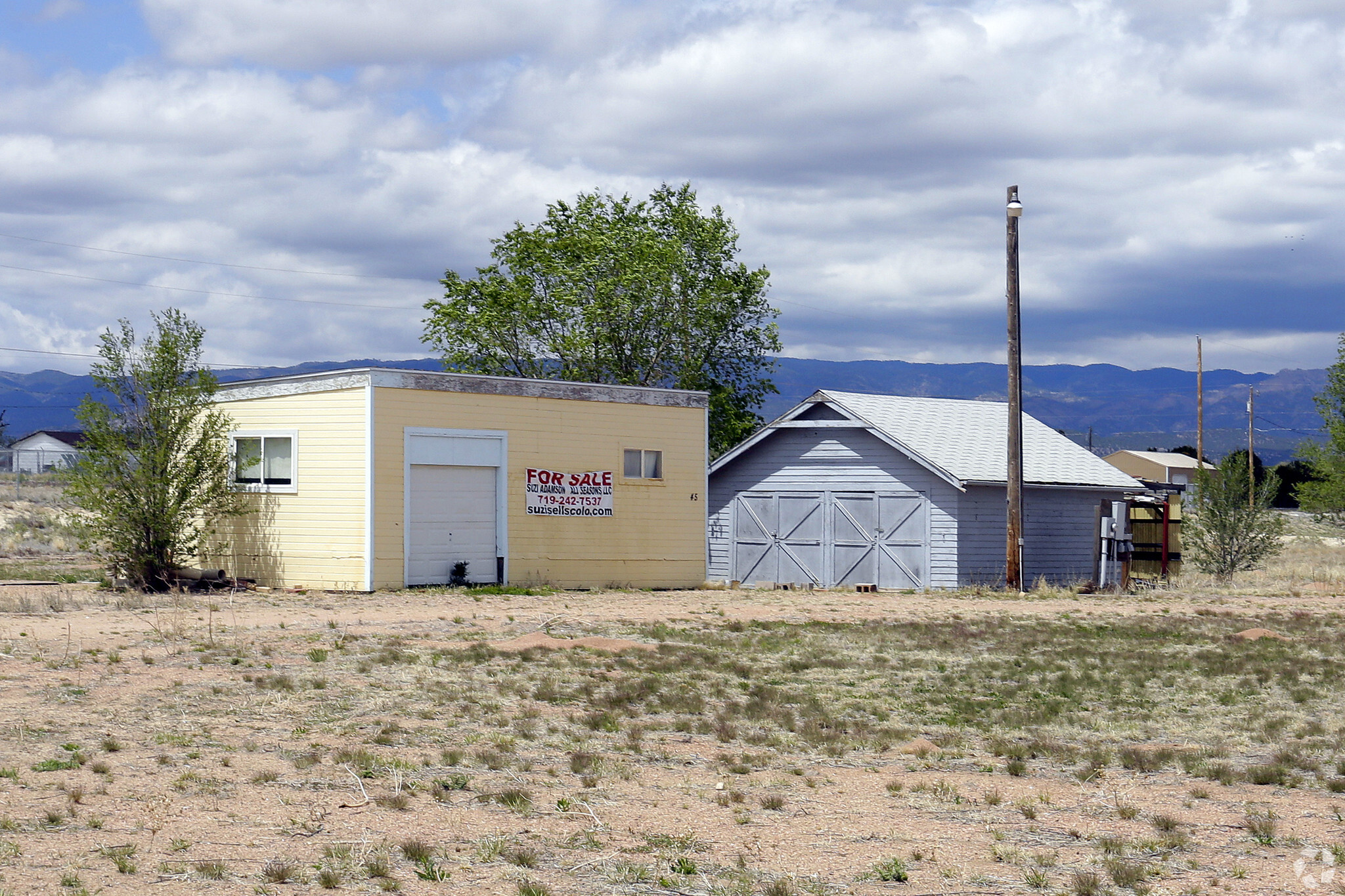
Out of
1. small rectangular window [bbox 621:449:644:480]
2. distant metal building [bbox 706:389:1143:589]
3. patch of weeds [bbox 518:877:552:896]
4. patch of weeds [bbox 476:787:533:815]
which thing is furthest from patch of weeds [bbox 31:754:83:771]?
distant metal building [bbox 706:389:1143:589]

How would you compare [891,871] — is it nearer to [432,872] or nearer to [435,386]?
[432,872]

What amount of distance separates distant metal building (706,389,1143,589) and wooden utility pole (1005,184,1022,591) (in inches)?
101

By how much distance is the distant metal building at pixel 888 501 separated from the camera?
29.3m

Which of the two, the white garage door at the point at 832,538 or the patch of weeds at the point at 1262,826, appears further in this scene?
the white garage door at the point at 832,538

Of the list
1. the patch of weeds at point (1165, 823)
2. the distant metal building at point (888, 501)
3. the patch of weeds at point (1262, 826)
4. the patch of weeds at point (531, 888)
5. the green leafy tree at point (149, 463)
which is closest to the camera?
the patch of weeds at point (531, 888)

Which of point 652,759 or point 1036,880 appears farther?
point 652,759

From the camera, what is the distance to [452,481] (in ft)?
77.0

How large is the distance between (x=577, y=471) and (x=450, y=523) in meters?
2.71

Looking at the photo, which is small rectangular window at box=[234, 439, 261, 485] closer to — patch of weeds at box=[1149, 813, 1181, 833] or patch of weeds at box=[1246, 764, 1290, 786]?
patch of weeds at box=[1246, 764, 1290, 786]

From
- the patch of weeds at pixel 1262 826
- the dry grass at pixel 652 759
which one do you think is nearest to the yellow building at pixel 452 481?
the dry grass at pixel 652 759

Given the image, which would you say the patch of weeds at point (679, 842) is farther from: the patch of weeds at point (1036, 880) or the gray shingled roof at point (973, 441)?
the gray shingled roof at point (973, 441)

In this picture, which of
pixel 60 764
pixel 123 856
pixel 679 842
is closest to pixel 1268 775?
pixel 679 842

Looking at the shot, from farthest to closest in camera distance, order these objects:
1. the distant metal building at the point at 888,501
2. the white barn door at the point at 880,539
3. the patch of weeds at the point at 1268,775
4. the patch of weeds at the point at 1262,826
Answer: the white barn door at the point at 880,539 → the distant metal building at the point at 888,501 → the patch of weeds at the point at 1268,775 → the patch of weeds at the point at 1262,826

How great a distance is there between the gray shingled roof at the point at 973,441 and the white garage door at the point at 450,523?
8.39m
